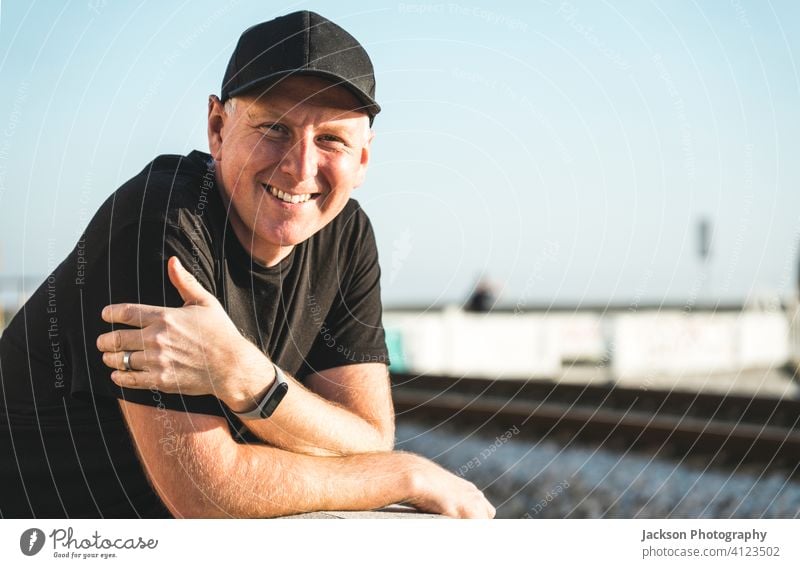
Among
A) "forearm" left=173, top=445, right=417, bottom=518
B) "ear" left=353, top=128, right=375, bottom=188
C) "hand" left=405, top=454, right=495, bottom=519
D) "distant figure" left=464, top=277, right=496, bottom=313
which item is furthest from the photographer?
"distant figure" left=464, top=277, right=496, bottom=313

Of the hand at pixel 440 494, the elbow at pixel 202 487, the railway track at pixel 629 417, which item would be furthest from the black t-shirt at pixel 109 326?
the railway track at pixel 629 417

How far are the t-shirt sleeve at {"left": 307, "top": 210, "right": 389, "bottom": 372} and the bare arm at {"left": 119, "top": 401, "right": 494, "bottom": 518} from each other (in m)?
0.40

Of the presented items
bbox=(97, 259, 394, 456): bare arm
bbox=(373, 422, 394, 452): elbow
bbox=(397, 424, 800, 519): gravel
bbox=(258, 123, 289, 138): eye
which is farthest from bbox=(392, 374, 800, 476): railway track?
bbox=(258, 123, 289, 138): eye

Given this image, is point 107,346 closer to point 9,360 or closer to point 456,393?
point 9,360

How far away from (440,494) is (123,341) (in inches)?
38.7

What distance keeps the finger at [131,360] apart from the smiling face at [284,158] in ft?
1.62

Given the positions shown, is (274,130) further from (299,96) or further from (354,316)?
(354,316)

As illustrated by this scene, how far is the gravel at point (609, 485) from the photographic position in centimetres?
568

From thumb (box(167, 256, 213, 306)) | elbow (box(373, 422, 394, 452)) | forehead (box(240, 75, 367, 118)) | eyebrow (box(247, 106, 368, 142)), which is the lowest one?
elbow (box(373, 422, 394, 452))

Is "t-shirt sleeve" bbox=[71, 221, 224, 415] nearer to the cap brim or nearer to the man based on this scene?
the man

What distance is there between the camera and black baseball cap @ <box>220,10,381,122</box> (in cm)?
260

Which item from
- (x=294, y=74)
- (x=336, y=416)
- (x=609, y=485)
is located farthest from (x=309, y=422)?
(x=609, y=485)

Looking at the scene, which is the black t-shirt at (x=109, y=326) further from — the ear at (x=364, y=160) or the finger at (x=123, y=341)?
the ear at (x=364, y=160)

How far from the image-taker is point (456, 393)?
11.6 meters
